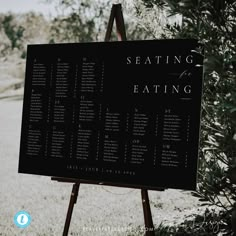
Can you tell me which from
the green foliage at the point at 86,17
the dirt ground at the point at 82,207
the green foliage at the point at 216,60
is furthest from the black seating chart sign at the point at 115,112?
the green foliage at the point at 86,17

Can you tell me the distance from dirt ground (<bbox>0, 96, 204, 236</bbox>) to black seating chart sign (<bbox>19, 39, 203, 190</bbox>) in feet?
2.95

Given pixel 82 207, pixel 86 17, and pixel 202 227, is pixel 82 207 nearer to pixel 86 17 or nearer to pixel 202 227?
pixel 202 227

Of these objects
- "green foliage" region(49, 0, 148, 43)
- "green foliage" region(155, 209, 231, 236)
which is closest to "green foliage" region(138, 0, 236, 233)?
"green foliage" region(155, 209, 231, 236)

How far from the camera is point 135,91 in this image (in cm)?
339

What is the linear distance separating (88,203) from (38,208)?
669 millimetres

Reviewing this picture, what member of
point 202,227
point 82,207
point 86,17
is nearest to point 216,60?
point 202,227

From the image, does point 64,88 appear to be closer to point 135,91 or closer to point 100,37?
point 135,91

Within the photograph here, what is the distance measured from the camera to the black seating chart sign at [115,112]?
10.5 ft

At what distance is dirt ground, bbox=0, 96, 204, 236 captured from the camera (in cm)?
470

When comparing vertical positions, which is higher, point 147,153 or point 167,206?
point 147,153

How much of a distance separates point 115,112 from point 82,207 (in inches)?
104

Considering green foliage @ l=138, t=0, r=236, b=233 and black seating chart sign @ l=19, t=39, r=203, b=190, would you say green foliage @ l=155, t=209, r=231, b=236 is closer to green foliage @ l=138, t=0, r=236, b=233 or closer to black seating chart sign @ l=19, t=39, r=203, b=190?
green foliage @ l=138, t=0, r=236, b=233

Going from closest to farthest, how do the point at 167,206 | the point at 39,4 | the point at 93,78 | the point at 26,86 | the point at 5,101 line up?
the point at 93,78 < the point at 26,86 < the point at 167,206 < the point at 39,4 < the point at 5,101

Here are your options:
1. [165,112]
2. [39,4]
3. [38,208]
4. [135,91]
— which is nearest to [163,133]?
[165,112]
